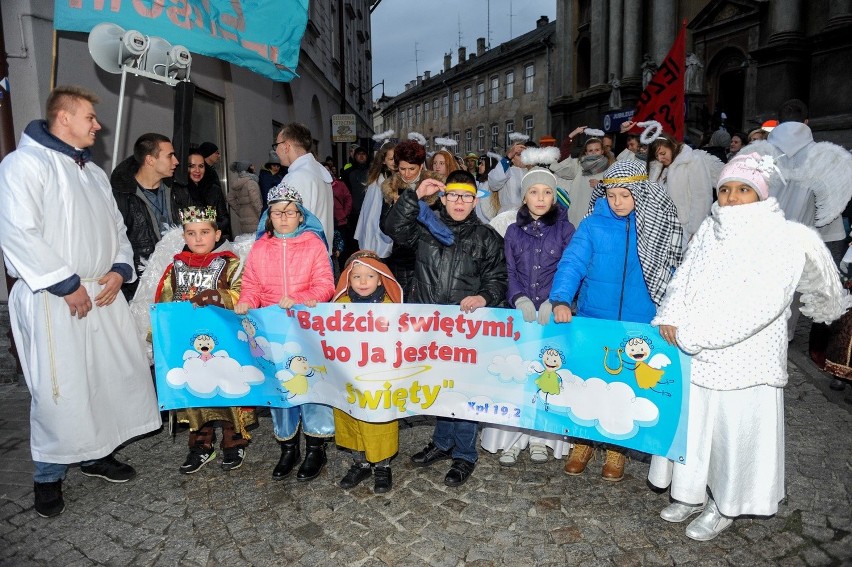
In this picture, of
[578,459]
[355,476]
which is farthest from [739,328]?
[355,476]

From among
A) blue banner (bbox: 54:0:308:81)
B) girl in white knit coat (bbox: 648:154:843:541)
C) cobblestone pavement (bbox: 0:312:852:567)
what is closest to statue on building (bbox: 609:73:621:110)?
blue banner (bbox: 54:0:308:81)

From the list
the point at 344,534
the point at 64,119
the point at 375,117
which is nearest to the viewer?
the point at 344,534

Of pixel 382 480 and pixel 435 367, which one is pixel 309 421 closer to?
pixel 382 480

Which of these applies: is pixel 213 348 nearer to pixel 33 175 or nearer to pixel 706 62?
A: pixel 33 175

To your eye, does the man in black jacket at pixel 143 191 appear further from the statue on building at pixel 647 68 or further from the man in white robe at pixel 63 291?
the statue on building at pixel 647 68

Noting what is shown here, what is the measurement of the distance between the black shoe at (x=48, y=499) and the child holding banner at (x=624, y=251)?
306cm

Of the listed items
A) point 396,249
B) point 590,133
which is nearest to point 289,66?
point 396,249

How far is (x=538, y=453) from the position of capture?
3.96 metres

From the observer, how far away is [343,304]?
341 centimetres

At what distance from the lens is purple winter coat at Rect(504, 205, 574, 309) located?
144 inches

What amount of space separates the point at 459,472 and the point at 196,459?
5.74ft

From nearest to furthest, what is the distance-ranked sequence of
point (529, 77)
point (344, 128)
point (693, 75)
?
point (344, 128) < point (693, 75) < point (529, 77)

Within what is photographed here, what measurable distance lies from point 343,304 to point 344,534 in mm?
1262

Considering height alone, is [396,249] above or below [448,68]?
below
